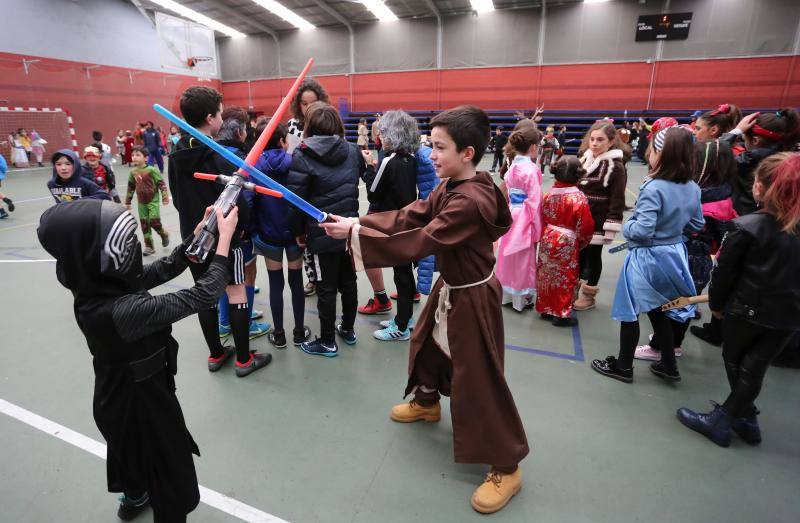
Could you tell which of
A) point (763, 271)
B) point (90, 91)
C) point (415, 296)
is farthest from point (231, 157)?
point (90, 91)

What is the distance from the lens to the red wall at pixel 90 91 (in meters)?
14.2

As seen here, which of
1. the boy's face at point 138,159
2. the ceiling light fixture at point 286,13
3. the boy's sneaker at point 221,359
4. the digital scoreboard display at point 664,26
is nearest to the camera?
the boy's sneaker at point 221,359

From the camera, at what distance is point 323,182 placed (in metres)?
2.71

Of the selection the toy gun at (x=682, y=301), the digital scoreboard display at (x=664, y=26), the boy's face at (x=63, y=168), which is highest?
the digital scoreboard display at (x=664, y=26)

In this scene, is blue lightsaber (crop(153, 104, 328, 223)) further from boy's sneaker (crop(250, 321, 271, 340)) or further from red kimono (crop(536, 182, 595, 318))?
red kimono (crop(536, 182, 595, 318))

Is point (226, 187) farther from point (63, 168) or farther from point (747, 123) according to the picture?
point (747, 123)

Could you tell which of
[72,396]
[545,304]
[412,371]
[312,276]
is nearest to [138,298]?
[412,371]

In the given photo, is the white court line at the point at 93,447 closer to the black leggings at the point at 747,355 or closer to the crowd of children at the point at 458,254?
the crowd of children at the point at 458,254

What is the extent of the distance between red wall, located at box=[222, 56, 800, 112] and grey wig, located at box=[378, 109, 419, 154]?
16.6 meters

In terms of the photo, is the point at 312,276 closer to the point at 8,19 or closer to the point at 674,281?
the point at 674,281

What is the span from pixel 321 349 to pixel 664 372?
2.42 meters

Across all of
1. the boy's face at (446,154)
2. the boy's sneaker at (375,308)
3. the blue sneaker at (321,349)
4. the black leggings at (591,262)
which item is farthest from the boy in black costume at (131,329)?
the black leggings at (591,262)

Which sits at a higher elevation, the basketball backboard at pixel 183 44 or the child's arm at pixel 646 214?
the basketball backboard at pixel 183 44

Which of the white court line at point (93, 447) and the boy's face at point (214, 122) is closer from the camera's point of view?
the white court line at point (93, 447)
